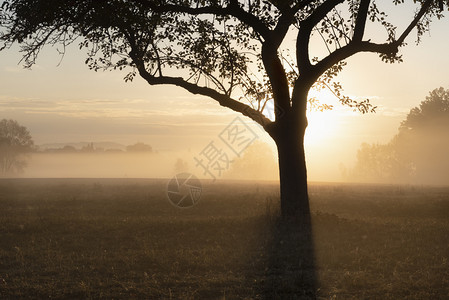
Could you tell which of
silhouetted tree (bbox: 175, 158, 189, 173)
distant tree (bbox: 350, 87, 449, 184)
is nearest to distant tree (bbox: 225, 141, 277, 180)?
silhouetted tree (bbox: 175, 158, 189, 173)

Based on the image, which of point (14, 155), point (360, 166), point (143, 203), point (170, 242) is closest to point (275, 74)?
point (170, 242)

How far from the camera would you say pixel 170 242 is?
13414mm

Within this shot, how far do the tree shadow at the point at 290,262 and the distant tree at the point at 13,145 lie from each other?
336ft

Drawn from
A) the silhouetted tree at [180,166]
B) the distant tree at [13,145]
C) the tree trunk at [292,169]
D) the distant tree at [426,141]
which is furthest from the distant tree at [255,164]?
the tree trunk at [292,169]

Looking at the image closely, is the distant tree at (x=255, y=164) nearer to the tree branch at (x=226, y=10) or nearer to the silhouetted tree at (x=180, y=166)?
the silhouetted tree at (x=180, y=166)

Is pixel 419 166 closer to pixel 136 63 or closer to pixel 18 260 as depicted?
pixel 136 63

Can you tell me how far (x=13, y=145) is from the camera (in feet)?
347

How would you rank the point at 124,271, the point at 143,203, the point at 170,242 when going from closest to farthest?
the point at 124,271 < the point at 170,242 < the point at 143,203

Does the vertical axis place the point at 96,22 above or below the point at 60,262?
above

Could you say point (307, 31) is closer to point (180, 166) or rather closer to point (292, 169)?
point (292, 169)

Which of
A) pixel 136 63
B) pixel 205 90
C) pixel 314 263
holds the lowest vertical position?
pixel 314 263

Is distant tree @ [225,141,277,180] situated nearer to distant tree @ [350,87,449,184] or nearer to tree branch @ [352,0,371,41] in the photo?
distant tree @ [350,87,449,184]

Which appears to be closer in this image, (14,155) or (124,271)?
(124,271)

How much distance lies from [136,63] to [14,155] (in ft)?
323
